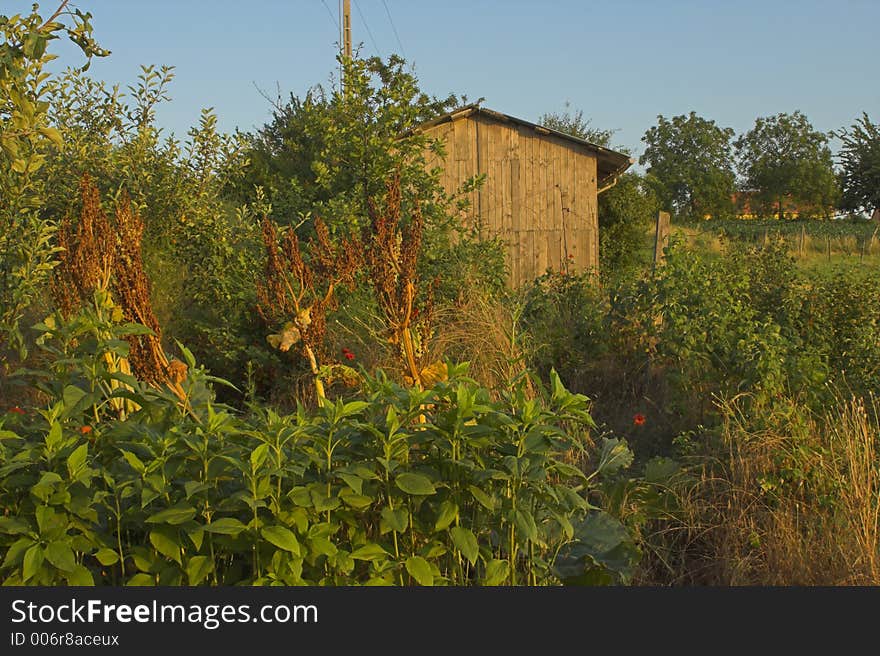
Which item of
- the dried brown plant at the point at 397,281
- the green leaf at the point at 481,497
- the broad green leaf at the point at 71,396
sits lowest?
the green leaf at the point at 481,497

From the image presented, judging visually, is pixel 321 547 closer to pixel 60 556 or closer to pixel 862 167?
pixel 60 556

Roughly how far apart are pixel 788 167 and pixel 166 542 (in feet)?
225

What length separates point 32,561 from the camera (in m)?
2.68

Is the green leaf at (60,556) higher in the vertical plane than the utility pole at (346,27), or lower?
lower

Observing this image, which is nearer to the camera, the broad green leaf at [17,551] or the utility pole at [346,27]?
the broad green leaf at [17,551]

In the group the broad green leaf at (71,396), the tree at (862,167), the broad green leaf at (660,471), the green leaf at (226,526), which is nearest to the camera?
the green leaf at (226,526)

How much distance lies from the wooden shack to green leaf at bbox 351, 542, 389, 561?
1159cm

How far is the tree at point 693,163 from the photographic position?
66625 millimetres

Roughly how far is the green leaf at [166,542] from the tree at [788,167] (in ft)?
210

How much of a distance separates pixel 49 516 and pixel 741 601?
2.26 metres

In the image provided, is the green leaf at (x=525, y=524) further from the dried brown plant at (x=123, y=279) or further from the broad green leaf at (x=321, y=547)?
the dried brown plant at (x=123, y=279)

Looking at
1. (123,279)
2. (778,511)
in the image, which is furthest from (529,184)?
(123,279)

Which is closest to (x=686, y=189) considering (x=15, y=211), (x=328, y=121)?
(x=328, y=121)

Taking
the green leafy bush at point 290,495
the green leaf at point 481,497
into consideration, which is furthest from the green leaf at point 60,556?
the green leaf at point 481,497
